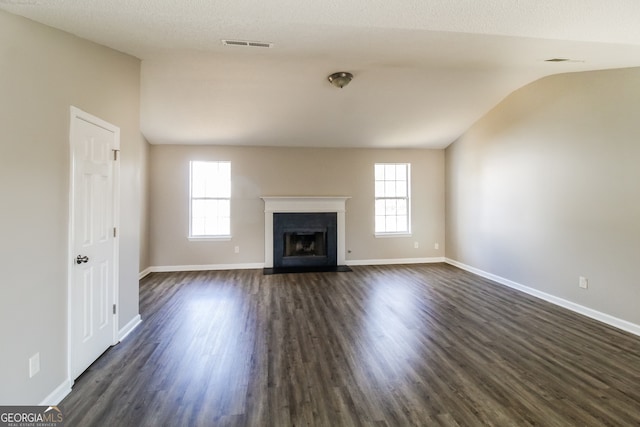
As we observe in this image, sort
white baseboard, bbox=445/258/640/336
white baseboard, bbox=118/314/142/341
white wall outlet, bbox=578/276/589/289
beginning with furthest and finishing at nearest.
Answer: white wall outlet, bbox=578/276/589/289, white baseboard, bbox=445/258/640/336, white baseboard, bbox=118/314/142/341

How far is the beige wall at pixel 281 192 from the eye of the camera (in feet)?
18.2

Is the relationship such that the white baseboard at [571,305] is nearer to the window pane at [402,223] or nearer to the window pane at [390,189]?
the window pane at [402,223]

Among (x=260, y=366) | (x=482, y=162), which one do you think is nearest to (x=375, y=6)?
(x=260, y=366)

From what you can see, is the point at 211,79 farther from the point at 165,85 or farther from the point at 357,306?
the point at 357,306

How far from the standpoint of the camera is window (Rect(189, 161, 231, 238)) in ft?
18.7

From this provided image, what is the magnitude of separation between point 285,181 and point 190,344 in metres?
3.82

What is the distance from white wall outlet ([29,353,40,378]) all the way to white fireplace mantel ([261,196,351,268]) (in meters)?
4.11

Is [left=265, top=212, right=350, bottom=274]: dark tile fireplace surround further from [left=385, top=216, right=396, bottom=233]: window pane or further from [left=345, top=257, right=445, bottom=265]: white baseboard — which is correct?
[left=385, top=216, right=396, bottom=233]: window pane

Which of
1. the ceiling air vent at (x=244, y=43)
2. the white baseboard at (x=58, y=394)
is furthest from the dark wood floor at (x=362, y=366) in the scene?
the ceiling air vent at (x=244, y=43)

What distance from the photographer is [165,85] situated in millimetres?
3662

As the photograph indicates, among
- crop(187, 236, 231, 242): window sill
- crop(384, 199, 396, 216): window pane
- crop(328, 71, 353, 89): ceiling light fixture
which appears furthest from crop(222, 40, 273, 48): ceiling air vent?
crop(384, 199, 396, 216): window pane

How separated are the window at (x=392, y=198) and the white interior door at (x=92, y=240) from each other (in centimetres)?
489

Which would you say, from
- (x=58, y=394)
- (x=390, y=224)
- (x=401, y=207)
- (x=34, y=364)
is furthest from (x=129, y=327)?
(x=401, y=207)

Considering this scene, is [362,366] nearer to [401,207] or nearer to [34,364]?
[34,364]
